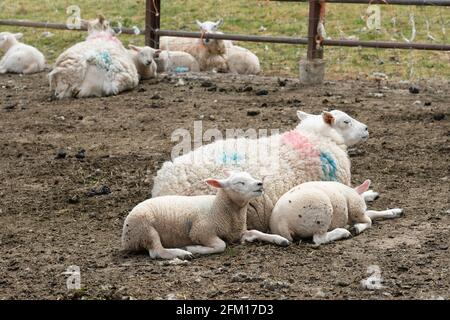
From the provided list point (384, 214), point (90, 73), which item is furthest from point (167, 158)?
point (90, 73)

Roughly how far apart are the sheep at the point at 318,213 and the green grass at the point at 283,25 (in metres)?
6.83

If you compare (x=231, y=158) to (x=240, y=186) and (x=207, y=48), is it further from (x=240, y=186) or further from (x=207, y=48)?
(x=207, y=48)

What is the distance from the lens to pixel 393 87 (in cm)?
1209

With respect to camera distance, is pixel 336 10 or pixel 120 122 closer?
pixel 120 122

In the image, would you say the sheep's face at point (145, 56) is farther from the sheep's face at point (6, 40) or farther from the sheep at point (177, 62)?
the sheep's face at point (6, 40)

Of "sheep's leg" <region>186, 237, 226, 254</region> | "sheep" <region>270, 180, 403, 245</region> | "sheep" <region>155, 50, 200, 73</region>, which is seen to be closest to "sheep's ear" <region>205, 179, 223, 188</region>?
"sheep's leg" <region>186, 237, 226, 254</region>

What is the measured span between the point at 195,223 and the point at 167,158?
2555 mm

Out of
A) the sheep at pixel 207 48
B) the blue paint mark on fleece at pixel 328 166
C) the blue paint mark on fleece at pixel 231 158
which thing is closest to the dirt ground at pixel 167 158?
the blue paint mark on fleece at pixel 328 166

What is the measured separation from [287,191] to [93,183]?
6.70ft

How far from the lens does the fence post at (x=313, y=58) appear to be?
1232 cm

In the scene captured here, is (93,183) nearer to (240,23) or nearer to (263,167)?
(263,167)

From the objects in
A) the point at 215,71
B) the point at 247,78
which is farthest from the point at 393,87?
the point at 215,71

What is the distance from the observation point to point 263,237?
634cm

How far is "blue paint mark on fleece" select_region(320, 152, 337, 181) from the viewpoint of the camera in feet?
23.4
